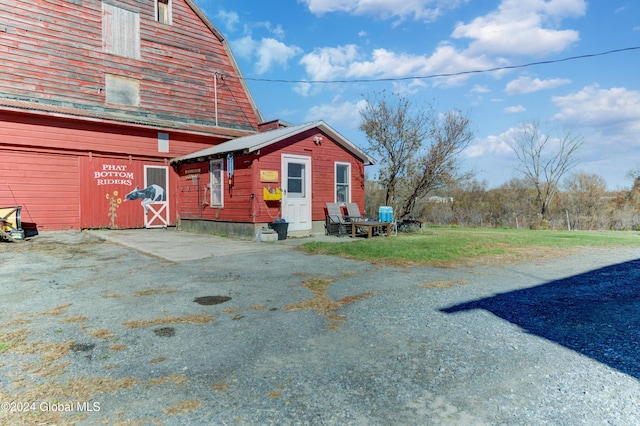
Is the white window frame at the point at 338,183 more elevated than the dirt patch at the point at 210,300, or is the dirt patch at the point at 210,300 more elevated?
the white window frame at the point at 338,183

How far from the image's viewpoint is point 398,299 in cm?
450

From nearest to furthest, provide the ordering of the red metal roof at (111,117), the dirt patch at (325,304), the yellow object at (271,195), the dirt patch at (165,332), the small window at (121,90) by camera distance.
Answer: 1. the dirt patch at (165,332)
2. the dirt patch at (325,304)
3. the yellow object at (271,195)
4. the red metal roof at (111,117)
5. the small window at (121,90)

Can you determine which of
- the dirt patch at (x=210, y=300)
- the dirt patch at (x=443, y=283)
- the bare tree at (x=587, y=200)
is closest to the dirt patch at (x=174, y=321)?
the dirt patch at (x=210, y=300)

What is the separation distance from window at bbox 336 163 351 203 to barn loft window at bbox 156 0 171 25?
9.63m

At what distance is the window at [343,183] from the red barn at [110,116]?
324 millimetres

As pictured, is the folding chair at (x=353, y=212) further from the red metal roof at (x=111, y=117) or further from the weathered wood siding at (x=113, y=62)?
the weathered wood siding at (x=113, y=62)

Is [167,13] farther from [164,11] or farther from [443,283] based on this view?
[443,283]

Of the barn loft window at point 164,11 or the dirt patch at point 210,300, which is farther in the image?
the barn loft window at point 164,11

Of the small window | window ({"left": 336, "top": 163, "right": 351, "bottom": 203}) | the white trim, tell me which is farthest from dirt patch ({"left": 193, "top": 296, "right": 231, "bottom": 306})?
the small window

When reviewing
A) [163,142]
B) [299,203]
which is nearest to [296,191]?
[299,203]

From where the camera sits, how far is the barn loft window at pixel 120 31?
1381 cm

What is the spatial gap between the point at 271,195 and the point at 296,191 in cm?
123

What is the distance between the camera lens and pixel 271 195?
10852 millimetres

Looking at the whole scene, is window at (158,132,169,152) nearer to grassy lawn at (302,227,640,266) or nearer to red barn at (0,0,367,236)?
red barn at (0,0,367,236)
